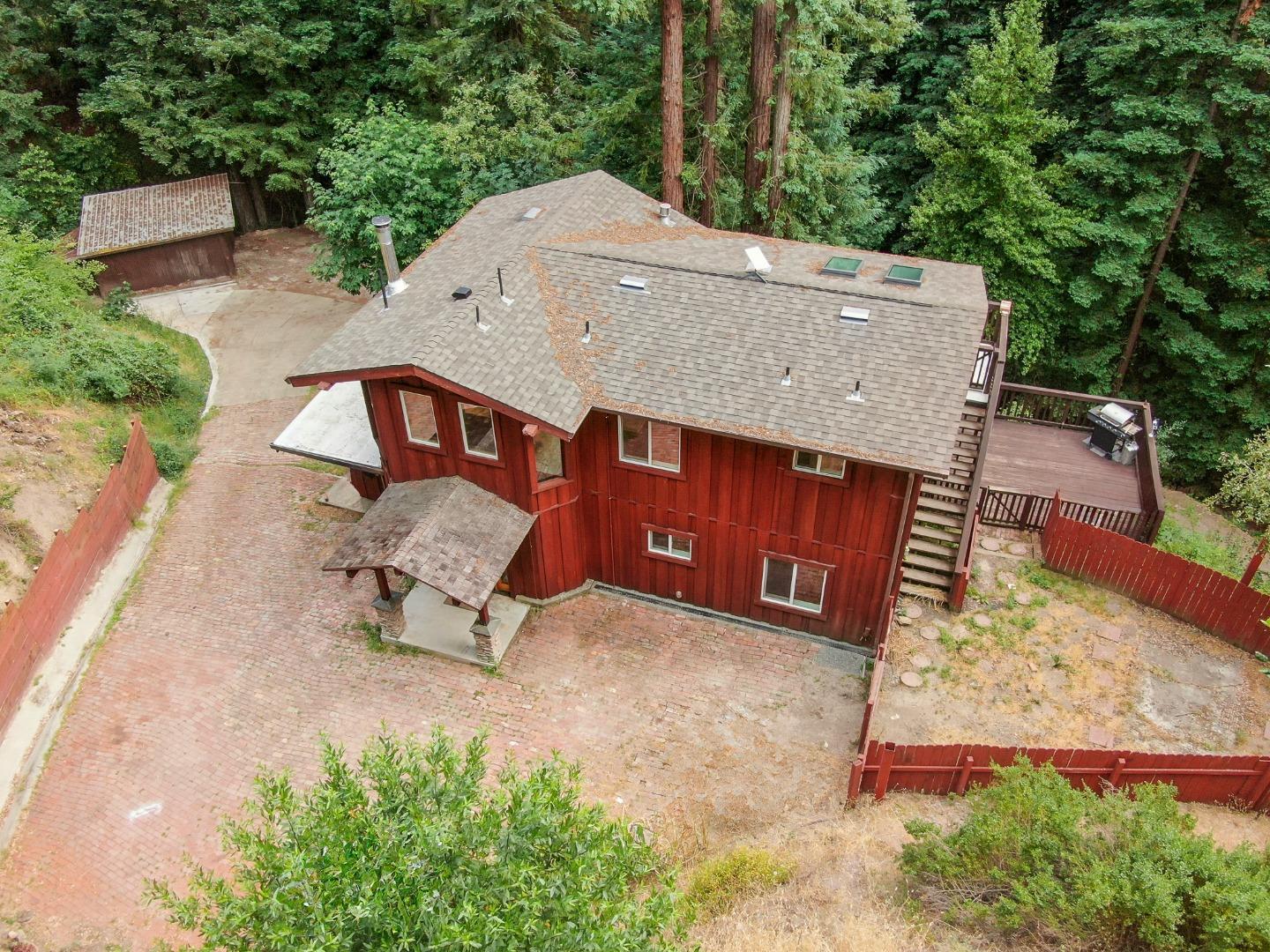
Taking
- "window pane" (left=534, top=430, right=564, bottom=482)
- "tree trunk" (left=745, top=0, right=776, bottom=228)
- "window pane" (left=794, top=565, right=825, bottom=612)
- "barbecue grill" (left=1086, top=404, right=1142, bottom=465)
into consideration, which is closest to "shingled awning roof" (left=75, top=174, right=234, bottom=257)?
"tree trunk" (left=745, top=0, right=776, bottom=228)

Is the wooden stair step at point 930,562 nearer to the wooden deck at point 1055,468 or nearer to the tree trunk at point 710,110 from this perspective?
the wooden deck at point 1055,468

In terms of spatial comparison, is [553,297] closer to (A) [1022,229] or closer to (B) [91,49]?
(A) [1022,229]

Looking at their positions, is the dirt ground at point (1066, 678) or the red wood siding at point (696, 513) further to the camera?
the red wood siding at point (696, 513)

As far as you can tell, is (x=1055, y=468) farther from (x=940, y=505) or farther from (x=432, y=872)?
(x=432, y=872)

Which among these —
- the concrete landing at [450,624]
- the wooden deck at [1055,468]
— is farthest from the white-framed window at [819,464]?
the concrete landing at [450,624]

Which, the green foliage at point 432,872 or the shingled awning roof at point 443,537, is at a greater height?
the green foliage at point 432,872

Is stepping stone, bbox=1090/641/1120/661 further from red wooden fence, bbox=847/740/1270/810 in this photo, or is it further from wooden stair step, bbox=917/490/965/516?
wooden stair step, bbox=917/490/965/516
